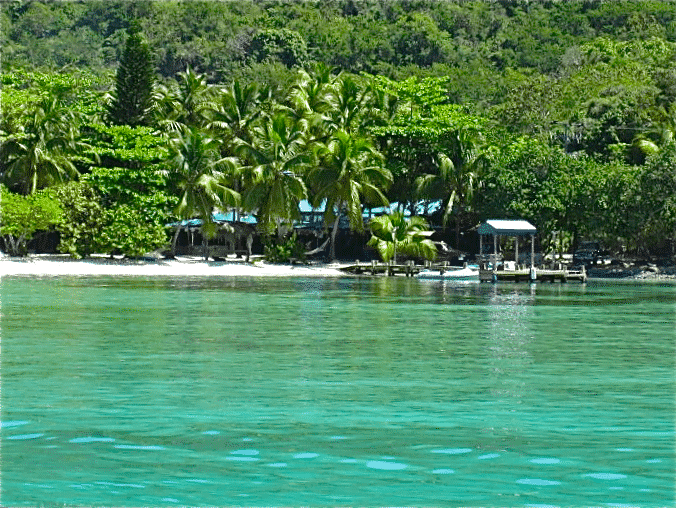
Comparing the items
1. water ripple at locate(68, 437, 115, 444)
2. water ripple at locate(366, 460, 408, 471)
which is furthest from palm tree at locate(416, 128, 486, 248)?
water ripple at locate(366, 460, 408, 471)

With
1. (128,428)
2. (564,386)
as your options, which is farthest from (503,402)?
(128,428)

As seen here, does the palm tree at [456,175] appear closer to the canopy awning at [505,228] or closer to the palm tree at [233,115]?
the canopy awning at [505,228]

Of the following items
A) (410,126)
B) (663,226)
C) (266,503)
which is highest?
(410,126)

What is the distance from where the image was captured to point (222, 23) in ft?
413

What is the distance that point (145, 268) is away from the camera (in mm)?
62469

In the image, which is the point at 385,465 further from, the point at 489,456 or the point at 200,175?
the point at 200,175

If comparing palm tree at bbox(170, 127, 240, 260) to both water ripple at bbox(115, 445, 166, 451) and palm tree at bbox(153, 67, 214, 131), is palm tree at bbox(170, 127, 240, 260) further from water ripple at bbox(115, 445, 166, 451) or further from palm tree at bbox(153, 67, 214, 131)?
water ripple at bbox(115, 445, 166, 451)

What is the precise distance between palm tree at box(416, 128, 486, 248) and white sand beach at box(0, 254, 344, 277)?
6.81 meters

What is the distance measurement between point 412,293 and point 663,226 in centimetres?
1840

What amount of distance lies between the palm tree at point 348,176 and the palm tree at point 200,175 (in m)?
4.61

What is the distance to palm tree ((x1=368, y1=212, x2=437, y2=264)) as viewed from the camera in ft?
206

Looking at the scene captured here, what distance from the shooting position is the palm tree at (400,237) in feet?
206

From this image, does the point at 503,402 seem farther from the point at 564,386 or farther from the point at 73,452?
the point at 73,452

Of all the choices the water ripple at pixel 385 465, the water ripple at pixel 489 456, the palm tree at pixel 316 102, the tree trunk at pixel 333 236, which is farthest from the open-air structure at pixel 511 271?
the water ripple at pixel 385 465
